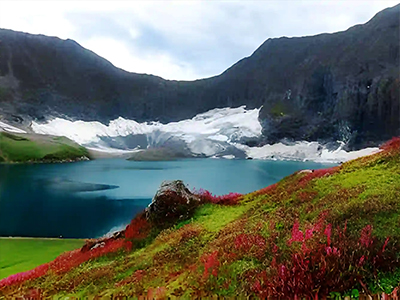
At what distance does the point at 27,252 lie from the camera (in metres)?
22.1

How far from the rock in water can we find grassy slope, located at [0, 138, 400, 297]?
0.82 metres

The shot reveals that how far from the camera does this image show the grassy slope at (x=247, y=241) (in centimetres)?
660

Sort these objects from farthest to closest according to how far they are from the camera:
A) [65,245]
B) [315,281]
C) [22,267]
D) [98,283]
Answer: [65,245], [22,267], [98,283], [315,281]

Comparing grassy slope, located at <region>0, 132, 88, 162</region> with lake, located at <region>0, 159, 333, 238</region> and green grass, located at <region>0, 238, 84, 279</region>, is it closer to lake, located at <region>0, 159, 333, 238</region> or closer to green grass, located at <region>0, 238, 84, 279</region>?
lake, located at <region>0, 159, 333, 238</region>

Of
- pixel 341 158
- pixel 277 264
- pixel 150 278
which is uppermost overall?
pixel 277 264

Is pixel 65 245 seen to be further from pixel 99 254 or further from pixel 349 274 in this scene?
pixel 349 274

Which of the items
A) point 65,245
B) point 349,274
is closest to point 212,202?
point 349,274

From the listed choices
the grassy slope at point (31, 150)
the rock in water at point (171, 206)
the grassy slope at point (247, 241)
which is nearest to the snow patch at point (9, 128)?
the grassy slope at point (31, 150)

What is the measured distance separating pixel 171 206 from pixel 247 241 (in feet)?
22.6

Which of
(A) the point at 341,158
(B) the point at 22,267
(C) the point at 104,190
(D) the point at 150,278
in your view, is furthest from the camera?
(A) the point at 341,158

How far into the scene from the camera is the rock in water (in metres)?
14.1

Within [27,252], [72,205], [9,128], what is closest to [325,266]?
[27,252]

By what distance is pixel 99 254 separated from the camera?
40.1 ft

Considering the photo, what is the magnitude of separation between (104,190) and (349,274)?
61.2m
